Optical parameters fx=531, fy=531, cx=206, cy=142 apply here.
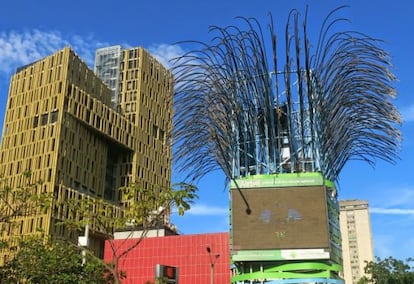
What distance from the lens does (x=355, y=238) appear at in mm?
161625

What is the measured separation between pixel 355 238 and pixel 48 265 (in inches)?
5773

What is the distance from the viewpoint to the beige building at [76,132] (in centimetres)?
8600

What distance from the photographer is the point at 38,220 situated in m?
80.1

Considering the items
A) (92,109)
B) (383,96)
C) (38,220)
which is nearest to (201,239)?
(38,220)

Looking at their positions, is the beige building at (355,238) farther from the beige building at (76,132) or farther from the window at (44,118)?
the window at (44,118)

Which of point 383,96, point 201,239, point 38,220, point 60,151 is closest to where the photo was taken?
point 383,96

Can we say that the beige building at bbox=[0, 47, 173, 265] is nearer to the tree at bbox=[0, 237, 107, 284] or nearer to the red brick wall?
the red brick wall

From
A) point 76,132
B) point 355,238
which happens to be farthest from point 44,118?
point 355,238

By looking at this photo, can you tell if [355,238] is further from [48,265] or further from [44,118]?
[48,265]

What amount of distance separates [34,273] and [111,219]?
39.6 ft

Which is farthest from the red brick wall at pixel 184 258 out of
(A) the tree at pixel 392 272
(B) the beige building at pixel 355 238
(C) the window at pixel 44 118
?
(B) the beige building at pixel 355 238

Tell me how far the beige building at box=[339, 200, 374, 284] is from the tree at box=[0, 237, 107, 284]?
135220 millimetres

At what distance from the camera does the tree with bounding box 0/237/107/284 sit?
→ 26.7 metres

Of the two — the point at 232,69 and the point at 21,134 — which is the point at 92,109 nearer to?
the point at 21,134
